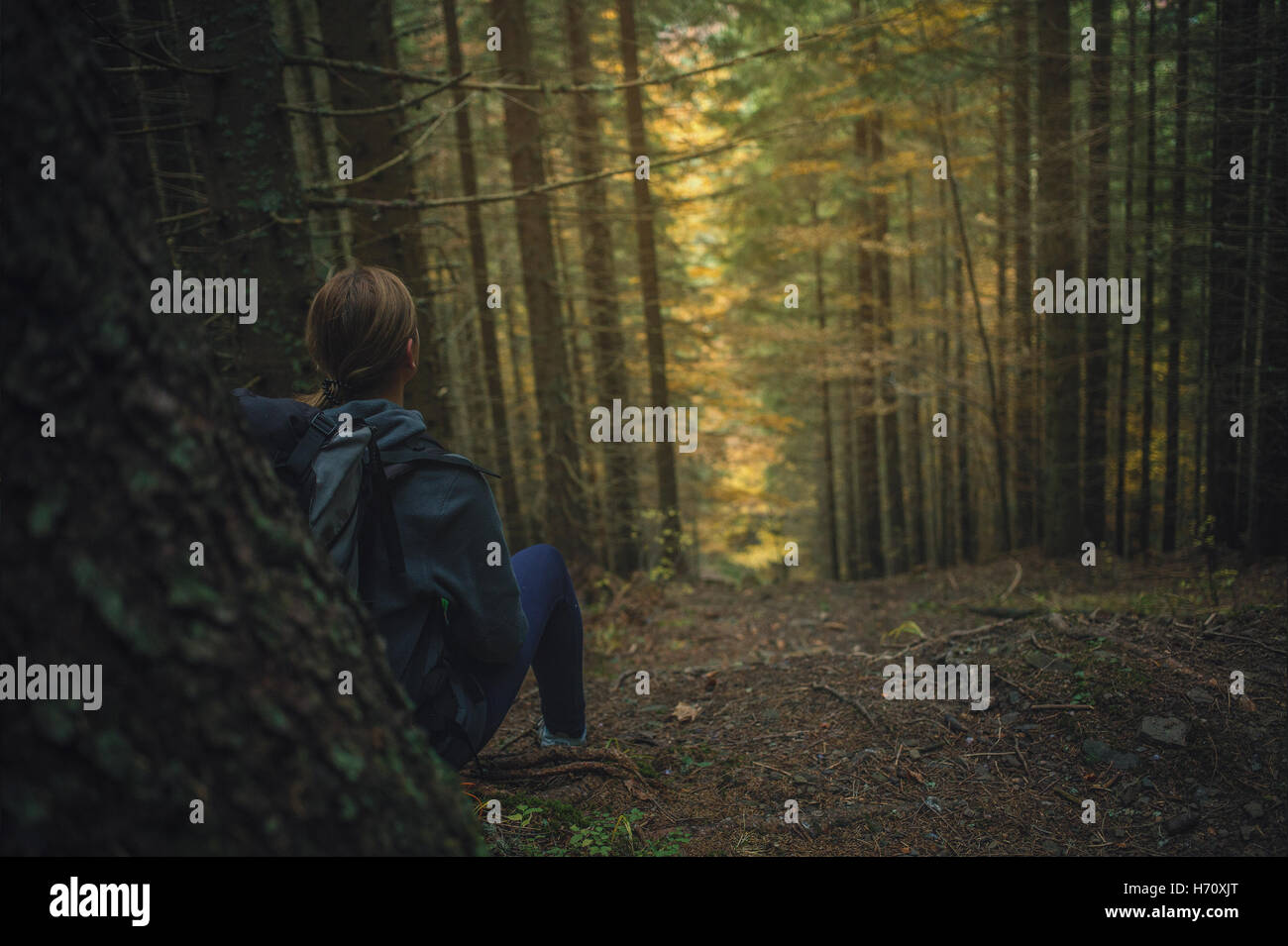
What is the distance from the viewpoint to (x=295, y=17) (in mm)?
7227

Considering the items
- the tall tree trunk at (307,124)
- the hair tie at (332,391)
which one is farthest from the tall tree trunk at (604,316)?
the hair tie at (332,391)

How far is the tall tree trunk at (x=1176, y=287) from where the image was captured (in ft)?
25.6

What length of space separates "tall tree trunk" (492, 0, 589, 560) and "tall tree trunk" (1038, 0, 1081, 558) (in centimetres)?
644

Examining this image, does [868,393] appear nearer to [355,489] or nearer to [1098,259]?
[1098,259]

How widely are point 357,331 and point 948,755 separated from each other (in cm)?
322

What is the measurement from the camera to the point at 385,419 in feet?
7.63

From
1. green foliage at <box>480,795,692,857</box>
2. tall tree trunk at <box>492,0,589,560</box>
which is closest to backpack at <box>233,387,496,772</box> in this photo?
green foliage at <box>480,795,692,857</box>

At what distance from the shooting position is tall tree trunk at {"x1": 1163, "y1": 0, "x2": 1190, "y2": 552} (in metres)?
7.80

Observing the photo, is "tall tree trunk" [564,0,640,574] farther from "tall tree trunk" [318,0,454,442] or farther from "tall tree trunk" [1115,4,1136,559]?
"tall tree trunk" [1115,4,1136,559]

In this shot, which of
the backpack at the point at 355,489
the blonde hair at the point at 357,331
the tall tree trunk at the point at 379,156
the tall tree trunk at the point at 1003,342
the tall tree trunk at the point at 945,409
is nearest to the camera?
the backpack at the point at 355,489

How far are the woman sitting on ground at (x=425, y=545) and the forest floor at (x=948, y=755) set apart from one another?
0.62 meters

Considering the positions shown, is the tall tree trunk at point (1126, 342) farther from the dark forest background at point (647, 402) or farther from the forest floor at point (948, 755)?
the forest floor at point (948, 755)

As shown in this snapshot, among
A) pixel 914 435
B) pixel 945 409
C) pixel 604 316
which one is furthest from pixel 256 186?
pixel 914 435

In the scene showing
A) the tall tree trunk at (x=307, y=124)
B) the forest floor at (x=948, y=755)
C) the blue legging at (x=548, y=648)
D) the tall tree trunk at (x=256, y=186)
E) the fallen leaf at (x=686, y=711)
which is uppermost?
the tall tree trunk at (x=307, y=124)
